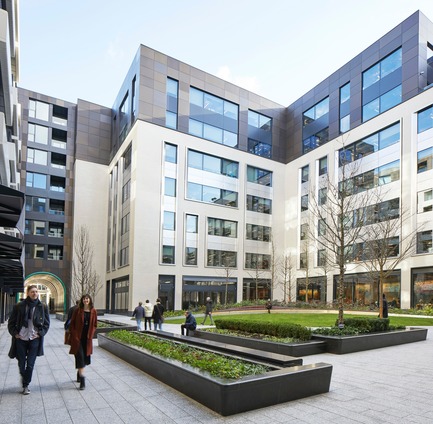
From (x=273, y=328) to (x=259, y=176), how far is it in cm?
3561

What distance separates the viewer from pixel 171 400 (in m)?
6.99

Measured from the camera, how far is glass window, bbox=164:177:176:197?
40906mm

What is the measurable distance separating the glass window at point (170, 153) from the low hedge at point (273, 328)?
2690cm

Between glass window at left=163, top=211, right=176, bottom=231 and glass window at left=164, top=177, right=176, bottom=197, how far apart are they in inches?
75.8

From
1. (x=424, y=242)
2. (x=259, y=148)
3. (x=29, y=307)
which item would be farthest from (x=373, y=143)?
(x=29, y=307)

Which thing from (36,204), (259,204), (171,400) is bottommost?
(171,400)

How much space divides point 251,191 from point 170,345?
37793 millimetres

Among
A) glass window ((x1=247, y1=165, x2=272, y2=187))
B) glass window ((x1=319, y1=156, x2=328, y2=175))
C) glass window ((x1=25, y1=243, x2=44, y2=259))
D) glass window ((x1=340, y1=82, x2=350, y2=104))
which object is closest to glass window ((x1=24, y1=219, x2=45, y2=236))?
glass window ((x1=25, y1=243, x2=44, y2=259))

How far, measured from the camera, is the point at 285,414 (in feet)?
20.4

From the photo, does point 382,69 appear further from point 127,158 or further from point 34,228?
point 34,228

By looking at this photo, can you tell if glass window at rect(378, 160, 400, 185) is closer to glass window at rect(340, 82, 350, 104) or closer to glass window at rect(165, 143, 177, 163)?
glass window at rect(340, 82, 350, 104)

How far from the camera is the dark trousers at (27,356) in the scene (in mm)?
→ 7473

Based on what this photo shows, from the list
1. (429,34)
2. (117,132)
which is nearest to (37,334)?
(429,34)

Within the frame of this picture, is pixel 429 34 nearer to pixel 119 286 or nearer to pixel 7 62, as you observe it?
pixel 7 62
